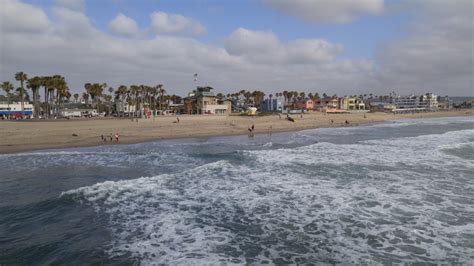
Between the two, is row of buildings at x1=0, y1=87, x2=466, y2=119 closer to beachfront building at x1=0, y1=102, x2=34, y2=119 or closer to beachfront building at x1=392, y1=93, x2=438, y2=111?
beachfront building at x1=0, y1=102, x2=34, y2=119

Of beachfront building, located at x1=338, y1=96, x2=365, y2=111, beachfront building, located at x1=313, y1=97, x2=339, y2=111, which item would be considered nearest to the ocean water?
beachfront building, located at x1=313, y1=97, x2=339, y2=111

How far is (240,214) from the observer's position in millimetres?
10094

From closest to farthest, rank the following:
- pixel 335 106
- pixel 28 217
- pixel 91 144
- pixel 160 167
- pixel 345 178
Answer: pixel 28 217 → pixel 345 178 → pixel 160 167 → pixel 91 144 → pixel 335 106

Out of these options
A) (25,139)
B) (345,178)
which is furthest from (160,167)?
(25,139)

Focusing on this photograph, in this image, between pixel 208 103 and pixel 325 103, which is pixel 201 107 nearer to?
pixel 208 103

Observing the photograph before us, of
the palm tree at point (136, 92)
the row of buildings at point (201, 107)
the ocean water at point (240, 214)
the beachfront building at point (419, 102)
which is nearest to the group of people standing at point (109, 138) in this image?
the ocean water at point (240, 214)

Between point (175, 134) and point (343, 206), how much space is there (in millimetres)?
32751

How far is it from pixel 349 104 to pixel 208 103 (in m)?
75.4

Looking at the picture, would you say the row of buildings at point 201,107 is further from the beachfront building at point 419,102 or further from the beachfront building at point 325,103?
the beachfront building at point 419,102

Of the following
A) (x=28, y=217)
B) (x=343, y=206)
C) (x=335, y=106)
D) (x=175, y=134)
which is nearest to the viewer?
(x=28, y=217)

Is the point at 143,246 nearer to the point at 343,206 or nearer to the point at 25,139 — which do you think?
the point at 343,206

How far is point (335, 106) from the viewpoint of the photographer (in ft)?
434

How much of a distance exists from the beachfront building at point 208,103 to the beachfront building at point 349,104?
6365cm

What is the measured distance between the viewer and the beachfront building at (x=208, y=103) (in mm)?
86562
